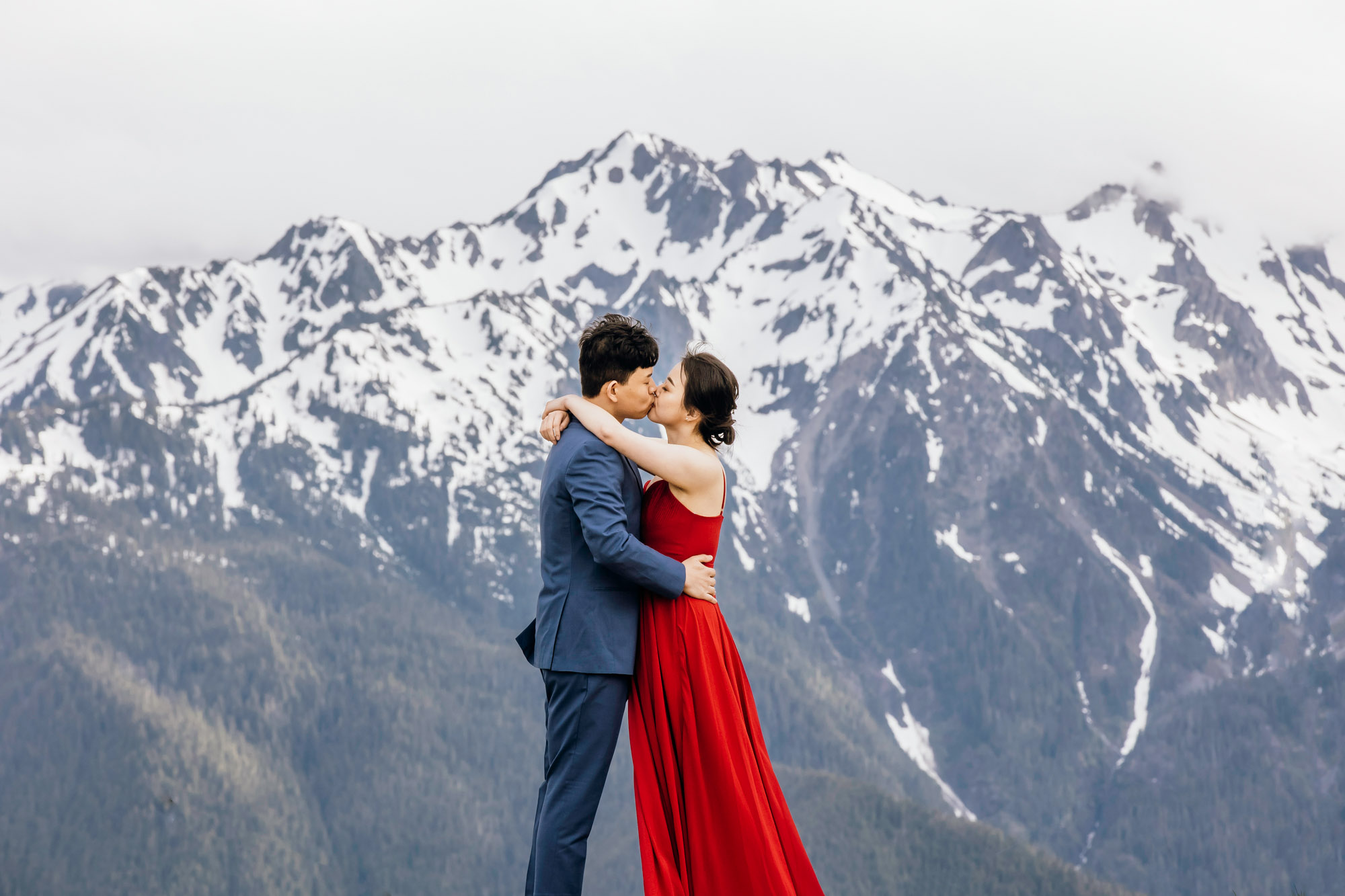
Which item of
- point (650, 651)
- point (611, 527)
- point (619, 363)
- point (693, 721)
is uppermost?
point (619, 363)

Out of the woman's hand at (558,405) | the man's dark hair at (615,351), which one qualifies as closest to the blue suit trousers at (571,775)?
the woman's hand at (558,405)

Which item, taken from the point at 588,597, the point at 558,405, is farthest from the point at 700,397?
the point at 588,597

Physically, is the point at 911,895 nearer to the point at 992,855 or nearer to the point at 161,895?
the point at 992,855

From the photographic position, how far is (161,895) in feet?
645

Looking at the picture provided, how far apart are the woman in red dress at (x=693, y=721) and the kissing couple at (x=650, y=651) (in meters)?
0.01

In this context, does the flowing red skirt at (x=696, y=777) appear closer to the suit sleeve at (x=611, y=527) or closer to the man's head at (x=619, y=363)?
the suit sleeve at (x=611, y=527)

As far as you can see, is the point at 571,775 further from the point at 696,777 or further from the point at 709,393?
the point at 709,393

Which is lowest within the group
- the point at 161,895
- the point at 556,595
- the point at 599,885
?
the point at 161,895

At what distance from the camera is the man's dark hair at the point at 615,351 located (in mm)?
10461

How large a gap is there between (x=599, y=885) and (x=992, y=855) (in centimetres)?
6297

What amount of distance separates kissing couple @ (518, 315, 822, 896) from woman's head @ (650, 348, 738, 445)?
13 millimetres

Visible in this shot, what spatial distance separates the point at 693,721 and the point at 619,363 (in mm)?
3096

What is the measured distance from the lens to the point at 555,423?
10.6 meters

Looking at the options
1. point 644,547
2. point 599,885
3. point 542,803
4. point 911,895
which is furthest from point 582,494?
point 911,895
